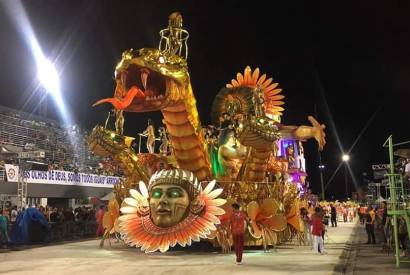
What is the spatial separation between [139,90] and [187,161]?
275cm

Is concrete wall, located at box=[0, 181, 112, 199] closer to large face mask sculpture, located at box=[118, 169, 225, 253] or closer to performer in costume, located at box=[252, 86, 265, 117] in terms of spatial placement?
large face mask sculpture, located at box=[118, 169, 225, 253]

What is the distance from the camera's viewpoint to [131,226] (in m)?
12.7

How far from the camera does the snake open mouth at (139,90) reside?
11477mm

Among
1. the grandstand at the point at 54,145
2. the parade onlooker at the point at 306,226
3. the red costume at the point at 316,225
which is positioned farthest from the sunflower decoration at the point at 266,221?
the grandstand at the point at 54,145

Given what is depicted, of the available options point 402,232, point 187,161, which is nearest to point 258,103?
point 187,161

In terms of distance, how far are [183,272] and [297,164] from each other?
778 inches

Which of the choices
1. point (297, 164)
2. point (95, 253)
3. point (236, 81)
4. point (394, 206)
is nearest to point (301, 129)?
point (236, 81)

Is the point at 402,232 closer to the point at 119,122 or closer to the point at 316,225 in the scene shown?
the point at 316,225

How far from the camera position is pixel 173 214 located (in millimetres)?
12297

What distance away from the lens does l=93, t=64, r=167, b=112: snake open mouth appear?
11477 mm

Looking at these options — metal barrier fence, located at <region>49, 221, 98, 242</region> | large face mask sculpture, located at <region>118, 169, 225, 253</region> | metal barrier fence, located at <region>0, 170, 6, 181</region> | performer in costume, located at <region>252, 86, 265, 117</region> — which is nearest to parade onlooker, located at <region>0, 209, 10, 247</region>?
metal barrier fence, located at <region>49, 221, 98, 242</region>

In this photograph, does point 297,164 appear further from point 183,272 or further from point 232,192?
point 183,272

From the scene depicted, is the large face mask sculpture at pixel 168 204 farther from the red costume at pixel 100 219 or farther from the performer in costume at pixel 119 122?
the red costume at pixel 100 219

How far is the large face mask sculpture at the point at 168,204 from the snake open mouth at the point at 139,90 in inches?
87.0
